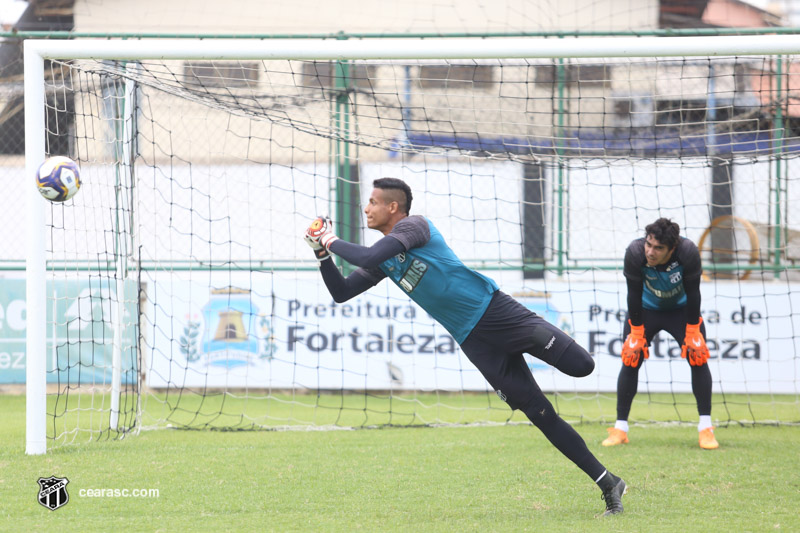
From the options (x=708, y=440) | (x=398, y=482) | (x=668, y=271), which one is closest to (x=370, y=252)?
(x=398, y=482)

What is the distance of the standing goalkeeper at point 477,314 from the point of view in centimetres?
426

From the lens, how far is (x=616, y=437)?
6340 millimetres

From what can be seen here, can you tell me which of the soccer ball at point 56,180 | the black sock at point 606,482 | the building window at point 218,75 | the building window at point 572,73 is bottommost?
the black sock at point 606,482

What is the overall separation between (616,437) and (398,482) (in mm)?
2115

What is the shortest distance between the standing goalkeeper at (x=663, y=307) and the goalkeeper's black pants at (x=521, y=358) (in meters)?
1.80

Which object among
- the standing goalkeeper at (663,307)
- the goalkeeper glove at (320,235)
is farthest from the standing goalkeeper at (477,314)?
the standing goalkeeper at (663,307)

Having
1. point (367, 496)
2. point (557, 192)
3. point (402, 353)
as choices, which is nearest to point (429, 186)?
point (557, 192)

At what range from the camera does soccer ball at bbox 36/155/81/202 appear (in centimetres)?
515

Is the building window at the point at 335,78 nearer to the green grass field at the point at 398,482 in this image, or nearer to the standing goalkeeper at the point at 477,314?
the green grass field at the point at 398,482

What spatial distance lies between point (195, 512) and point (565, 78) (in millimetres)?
7790

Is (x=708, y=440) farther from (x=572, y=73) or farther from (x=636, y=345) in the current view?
(x=572, y=73)

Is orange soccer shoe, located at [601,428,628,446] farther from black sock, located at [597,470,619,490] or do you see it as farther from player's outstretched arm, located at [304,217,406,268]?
player's outstretched arm, located at [304,217,406,268]

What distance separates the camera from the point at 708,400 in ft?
20.8

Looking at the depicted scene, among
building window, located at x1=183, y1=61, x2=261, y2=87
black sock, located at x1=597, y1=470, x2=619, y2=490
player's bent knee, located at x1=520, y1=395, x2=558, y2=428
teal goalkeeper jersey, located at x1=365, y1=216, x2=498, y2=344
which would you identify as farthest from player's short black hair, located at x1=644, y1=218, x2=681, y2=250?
Result: building window, located at x1=183, y1=61, x2=261, y2=87
